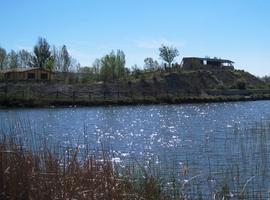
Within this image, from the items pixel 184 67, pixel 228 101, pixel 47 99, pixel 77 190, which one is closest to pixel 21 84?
pixel 47 99

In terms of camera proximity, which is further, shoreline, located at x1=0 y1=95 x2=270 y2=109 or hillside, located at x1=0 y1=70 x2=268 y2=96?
hillside, located at x1=0 y1=70 x2=268 y2=96

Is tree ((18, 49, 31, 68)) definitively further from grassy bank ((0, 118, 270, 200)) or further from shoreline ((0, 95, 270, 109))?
grassy bank ((0, 118, 270, 200))

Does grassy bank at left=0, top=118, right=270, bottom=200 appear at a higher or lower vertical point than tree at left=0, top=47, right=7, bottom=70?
lower

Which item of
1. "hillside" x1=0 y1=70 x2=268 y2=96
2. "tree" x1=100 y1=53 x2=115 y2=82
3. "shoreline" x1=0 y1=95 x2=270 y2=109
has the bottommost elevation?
"shoreline" x1=0 y1=95 x2=270 y2=109

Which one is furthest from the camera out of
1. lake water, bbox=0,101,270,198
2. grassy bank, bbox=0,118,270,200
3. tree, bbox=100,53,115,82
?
tree, bbox=100,53,115,82

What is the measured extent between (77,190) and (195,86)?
136 meters

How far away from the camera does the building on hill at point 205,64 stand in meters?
172

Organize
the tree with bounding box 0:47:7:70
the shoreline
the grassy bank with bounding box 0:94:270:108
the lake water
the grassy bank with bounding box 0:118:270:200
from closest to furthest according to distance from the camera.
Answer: the grassy bank with bounding box 0:118:270:200, the lake water, the shoreline, the grassy bank with bounding box 0:94:270:108, the tree with bounding box 0:47:7:70

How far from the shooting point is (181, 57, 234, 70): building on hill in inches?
6767

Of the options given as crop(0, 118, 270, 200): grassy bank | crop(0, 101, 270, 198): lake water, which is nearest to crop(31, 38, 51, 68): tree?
crop(0, 101, 270, 198): lake water

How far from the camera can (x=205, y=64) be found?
18212 centimetres

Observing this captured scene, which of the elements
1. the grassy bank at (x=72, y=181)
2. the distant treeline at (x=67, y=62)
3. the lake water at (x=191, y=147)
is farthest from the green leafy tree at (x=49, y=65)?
the grassy bank at (x=72, y=181)

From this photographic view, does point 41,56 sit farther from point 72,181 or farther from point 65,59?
point 72,181

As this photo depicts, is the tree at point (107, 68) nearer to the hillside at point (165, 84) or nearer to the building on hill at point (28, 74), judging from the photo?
the hillside at point (165, 84)
